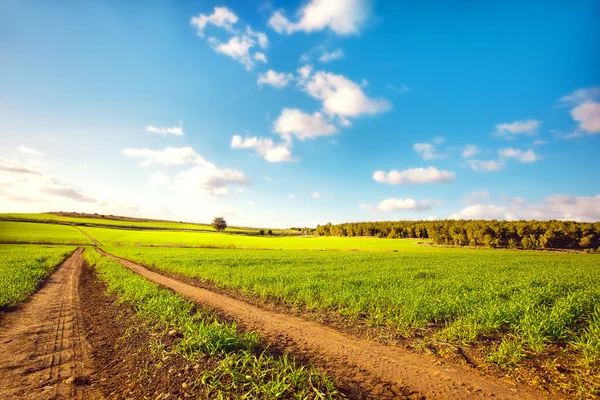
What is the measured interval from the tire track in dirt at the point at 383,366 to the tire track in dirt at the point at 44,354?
4258 mm

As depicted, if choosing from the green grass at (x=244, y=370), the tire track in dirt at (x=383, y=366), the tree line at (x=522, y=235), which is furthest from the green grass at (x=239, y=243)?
the green grass at (x=244, y=370)

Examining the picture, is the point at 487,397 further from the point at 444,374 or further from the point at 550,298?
the point at 550,298

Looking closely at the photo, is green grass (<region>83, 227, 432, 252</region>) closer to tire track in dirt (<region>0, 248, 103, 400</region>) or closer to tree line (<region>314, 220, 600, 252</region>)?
tree line (<region>314, 220, 600, 252</region>)

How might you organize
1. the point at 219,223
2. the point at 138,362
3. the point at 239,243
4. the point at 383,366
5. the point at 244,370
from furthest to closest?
the point at 219,223 < the point at 239,243 < the point at 138,362 < the point at 383,366 < the point at 244,370

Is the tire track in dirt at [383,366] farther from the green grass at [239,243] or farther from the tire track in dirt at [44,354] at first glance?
the green grass at [239,243]

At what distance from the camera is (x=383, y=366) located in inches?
229

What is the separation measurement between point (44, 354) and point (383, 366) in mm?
8493

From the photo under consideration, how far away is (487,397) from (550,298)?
1005 cm

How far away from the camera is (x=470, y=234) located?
90.2 meters

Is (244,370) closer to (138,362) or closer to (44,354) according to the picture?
(138,362)

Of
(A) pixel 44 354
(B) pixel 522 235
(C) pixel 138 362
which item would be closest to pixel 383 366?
(C) pixel 138 362

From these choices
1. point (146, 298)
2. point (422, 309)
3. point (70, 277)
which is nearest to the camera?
point (422, 309)

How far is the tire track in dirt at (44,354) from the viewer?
4.91 metres

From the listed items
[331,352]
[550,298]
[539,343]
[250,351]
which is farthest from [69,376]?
[550,298]
